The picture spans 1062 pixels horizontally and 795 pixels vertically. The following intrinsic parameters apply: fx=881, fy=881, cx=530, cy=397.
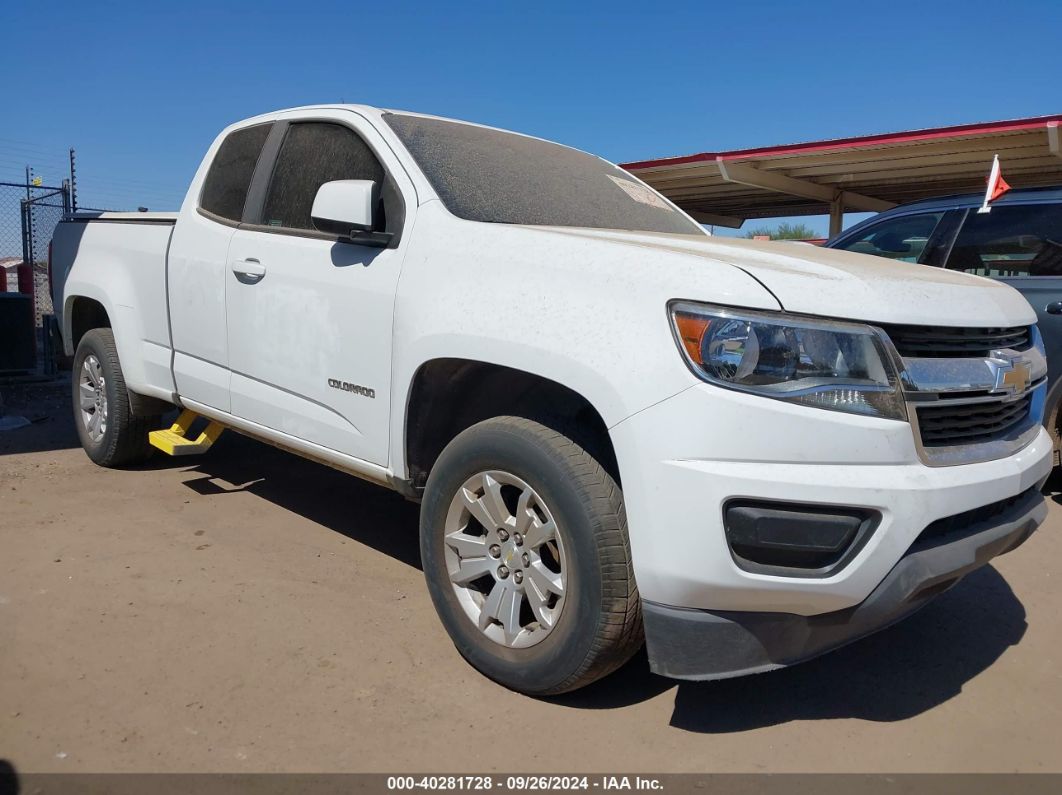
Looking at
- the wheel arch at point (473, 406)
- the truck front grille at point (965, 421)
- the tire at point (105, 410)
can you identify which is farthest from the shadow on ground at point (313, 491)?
the truck front grille at point (965, 421)

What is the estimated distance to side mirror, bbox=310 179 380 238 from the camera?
10.2ft

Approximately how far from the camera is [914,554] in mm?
2307

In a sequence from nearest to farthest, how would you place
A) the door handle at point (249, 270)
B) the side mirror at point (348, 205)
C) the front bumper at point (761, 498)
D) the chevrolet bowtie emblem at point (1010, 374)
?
the front bumper at point (761, 498), the chevrolet bowtie emblem at point (1010, 374), the side mirror at point (348, 205), the door handle at point (249, 270)

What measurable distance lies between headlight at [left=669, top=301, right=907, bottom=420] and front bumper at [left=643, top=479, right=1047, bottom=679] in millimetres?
428

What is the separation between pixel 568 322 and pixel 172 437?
10.0 feet

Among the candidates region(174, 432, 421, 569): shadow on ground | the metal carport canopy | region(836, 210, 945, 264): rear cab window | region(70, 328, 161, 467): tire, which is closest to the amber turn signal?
region(174, 432, 421, 569): shadow on ground

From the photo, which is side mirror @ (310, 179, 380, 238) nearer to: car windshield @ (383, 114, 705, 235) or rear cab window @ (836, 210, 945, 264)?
car windshield @ (383, 114, 705, 235)

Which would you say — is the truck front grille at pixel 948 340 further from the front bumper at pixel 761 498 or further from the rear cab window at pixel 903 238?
the rear cab window at pixel 903 238

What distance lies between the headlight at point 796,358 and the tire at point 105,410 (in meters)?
3.75

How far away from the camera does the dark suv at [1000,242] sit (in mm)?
4781

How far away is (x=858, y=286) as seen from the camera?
2.35 metres

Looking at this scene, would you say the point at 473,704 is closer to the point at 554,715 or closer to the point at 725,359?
the point at 554,715

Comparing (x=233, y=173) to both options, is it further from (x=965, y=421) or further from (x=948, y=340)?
(x=965, y=421)

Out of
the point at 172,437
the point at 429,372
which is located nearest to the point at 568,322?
the point at 429,372
